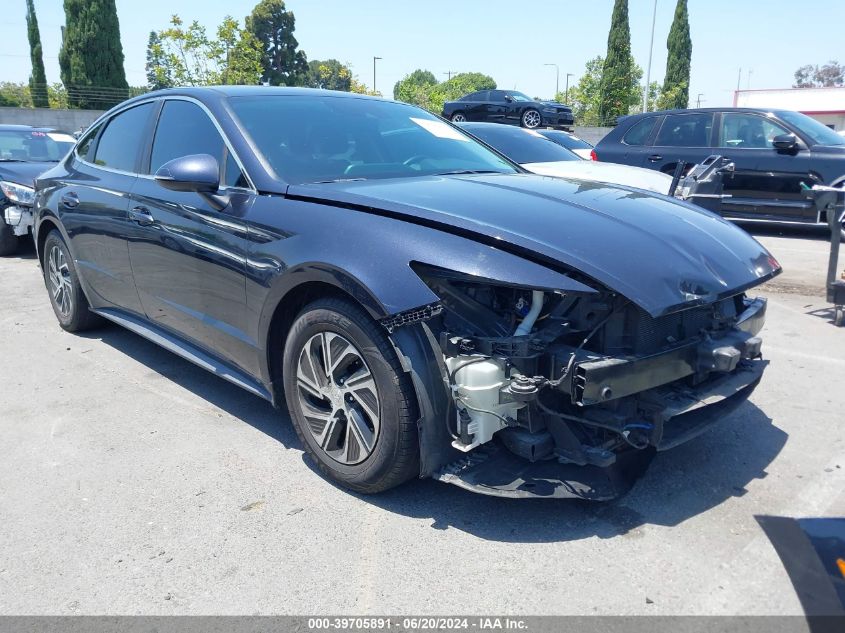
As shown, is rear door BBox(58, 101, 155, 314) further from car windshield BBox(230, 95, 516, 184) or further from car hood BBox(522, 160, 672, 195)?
car hood BBox(522, 160, 672, 195)

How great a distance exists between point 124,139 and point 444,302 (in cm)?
299

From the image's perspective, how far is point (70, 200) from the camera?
15.9 ft

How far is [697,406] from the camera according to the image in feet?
8.87

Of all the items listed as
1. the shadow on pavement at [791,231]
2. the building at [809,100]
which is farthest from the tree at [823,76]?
the shadow on pavement at [791,231]

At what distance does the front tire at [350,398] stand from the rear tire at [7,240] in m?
7.24

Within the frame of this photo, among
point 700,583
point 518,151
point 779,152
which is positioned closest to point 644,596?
point 700,583

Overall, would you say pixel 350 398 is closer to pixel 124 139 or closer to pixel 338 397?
pixel 338 397

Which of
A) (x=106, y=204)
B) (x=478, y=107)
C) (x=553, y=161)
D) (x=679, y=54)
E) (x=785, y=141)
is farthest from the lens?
(x=679, y=54)

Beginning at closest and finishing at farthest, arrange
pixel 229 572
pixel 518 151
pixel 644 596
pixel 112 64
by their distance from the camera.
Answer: pixel 644 596 → pixel 229 572 → pixel 518 151 → pixel 112 64

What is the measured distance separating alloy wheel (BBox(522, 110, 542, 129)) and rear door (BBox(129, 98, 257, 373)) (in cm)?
2085

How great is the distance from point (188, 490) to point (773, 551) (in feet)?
7.80

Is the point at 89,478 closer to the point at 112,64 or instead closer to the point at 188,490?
the point at 188,490

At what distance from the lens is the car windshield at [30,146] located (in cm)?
928

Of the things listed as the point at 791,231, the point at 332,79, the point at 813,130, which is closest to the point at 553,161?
the point at 813,130
